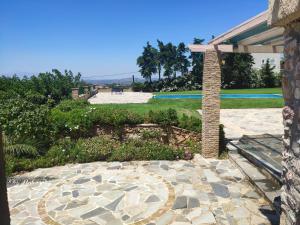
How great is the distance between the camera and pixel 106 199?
22.8ft

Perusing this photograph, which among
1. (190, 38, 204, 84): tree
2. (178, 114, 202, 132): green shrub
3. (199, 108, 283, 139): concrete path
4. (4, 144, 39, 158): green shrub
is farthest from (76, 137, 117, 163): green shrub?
(190, 38, 204, 84): tree

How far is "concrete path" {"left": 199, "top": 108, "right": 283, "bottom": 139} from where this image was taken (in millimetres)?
12477

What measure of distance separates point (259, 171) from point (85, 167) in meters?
5.25

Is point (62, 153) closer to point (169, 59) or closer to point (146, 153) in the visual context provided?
point (146, 153)

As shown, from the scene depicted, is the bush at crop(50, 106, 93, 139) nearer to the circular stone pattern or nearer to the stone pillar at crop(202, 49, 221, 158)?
the circular stone pattern

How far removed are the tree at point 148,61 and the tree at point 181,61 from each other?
134 inches

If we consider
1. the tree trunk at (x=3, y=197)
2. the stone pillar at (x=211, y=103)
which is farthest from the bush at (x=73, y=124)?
the tree trunk at (x=3, y=197)

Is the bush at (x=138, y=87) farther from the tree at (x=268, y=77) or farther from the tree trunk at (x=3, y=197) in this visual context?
the tree trunk at (x=3, y=197)

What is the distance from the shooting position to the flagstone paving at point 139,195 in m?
5.98

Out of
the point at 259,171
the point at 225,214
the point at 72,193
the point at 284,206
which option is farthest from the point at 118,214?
the point at 259,171

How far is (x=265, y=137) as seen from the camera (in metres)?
11.1

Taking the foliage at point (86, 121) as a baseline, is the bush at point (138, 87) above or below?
above

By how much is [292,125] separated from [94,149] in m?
7.37

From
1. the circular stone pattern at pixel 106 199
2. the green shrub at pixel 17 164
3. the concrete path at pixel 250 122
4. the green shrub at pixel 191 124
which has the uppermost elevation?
the green shrub at pixel 191 124
